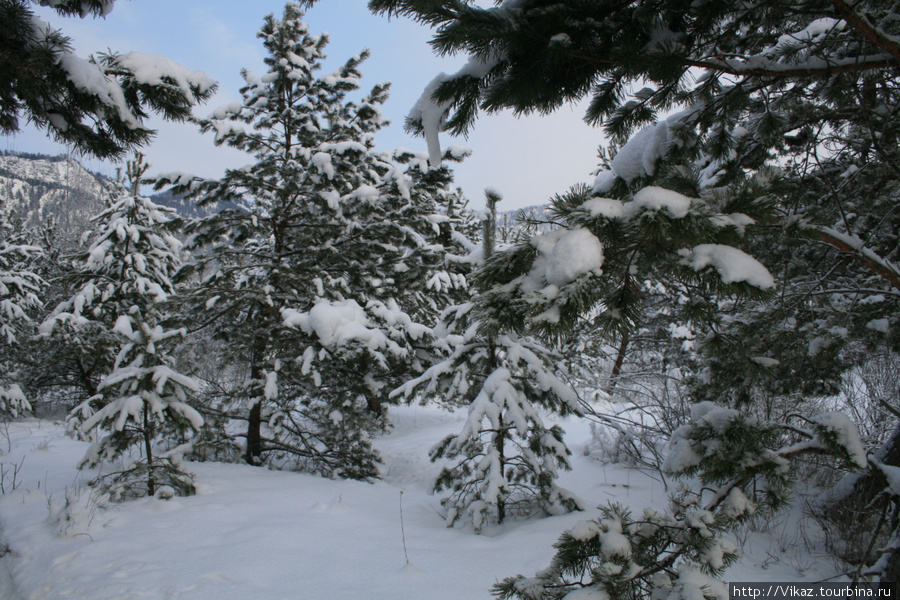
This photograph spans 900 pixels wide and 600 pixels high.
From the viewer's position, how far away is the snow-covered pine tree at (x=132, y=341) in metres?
4.33

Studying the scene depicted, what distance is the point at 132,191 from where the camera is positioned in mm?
11008

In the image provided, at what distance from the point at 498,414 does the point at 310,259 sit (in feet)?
15.1

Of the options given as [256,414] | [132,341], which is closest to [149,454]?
[132,341]

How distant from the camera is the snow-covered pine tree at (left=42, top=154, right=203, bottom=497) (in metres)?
4.33

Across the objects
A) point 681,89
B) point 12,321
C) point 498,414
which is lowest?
point 498,414

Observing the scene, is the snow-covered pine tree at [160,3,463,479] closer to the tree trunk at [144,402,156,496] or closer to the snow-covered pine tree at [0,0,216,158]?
the tree trunk at [144,402,156,496]

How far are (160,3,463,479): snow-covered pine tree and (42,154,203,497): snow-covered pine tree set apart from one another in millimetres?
1105

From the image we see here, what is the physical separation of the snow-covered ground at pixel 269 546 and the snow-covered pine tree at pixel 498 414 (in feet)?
0.94

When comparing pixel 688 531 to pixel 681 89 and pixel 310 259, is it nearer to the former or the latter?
pixel 681 89

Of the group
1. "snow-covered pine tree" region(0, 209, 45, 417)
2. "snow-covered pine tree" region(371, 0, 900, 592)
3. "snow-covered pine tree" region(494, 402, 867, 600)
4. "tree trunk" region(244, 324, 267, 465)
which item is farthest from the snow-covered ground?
"snow-covered pine tree" region(0, 209, 45, 417)

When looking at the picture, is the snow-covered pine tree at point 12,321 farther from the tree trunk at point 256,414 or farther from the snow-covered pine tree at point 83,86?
the snow-covered pine tree at point 83,86

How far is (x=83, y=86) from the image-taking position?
111 inches

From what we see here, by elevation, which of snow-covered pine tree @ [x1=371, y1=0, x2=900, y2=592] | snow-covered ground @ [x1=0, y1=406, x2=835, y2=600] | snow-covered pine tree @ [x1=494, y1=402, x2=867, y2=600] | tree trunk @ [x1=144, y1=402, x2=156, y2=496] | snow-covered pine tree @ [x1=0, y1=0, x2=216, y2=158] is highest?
snow-covered pine tree @ [x1=0, y1=0, x2=216, y2=158]

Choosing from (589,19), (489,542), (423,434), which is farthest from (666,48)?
(423,434)
